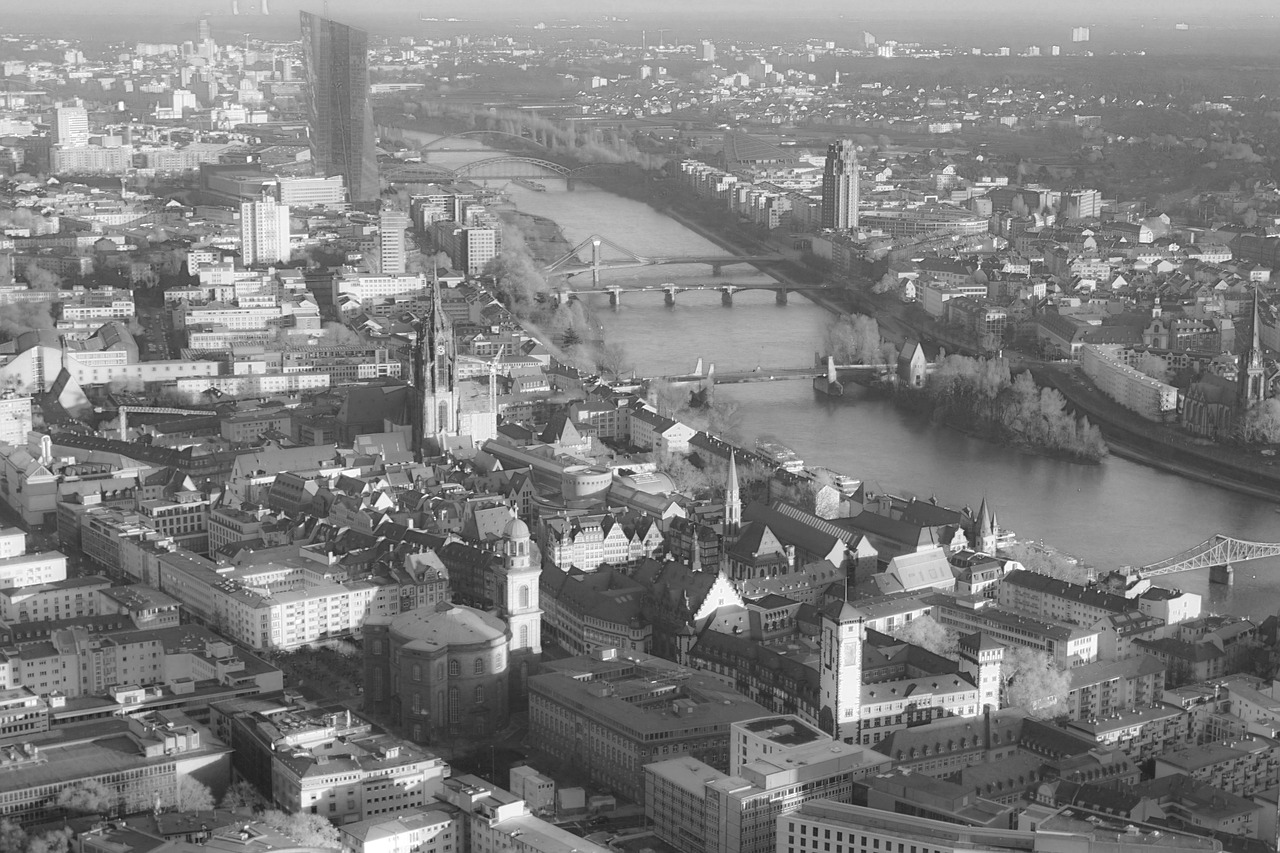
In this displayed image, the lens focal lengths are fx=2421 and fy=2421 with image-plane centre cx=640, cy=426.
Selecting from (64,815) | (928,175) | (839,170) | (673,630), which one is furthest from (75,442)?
(928,175)

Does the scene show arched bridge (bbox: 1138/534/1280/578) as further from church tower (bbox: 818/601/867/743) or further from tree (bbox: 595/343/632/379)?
tree (bbox: 595/343/632/379)

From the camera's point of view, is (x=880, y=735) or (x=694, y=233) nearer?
(x=880, y=735)

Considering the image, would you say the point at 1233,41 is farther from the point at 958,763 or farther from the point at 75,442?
the point at 958,763

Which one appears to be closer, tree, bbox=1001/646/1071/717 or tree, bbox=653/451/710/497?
tree, bbox=1001/646/1071/717

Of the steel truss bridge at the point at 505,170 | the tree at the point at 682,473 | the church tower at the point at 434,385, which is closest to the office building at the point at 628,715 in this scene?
the tree at the point at 682,473

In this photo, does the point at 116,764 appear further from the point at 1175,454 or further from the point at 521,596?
the point at 1175,454

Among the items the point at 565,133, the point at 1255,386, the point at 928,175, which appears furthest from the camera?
the point at 565,133

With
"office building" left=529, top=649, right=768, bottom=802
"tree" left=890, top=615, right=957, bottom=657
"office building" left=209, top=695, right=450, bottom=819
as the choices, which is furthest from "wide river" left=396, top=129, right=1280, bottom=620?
"office building" left=209, top=695, right=450, bottom=819
